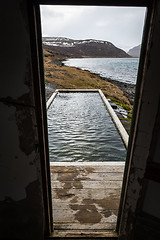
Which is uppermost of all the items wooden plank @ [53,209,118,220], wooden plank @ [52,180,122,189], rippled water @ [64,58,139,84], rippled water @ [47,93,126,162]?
rippled water @ [64,58,139,84]

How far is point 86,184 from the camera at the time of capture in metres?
3.30

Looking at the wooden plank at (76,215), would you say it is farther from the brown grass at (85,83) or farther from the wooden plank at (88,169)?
the brown grass at (85,83)

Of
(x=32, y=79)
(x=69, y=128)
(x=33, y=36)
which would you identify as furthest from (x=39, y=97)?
(x=69, y=128)

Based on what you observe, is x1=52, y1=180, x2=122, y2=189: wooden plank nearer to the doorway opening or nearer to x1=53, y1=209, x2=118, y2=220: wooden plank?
the doorway opening

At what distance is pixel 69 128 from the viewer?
7043 millimetres

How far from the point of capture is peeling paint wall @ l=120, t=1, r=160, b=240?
1.29 meters

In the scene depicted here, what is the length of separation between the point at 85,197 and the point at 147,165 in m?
1.83

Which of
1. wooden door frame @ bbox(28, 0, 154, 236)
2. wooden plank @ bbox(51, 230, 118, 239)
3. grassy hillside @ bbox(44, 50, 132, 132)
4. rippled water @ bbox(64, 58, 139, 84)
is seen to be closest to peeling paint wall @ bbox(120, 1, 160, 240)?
wooden door frame @ bbox(28, 0, 154, 236)

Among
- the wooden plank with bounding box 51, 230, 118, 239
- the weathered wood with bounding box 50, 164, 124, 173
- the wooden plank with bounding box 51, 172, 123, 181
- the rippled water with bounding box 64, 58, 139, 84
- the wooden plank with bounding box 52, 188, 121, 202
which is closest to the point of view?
the wooden plank with bounding box 51, 230, 118, 239

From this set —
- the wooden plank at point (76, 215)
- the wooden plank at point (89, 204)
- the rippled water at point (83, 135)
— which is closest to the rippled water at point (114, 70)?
the rippled water at point (83, 135)

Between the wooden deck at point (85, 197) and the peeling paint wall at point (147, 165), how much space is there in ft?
1.91

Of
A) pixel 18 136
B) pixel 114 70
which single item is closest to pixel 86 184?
pixel 18 136

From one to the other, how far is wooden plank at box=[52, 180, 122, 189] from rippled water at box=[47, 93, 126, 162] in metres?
1.64

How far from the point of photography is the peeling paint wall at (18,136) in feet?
4.26
